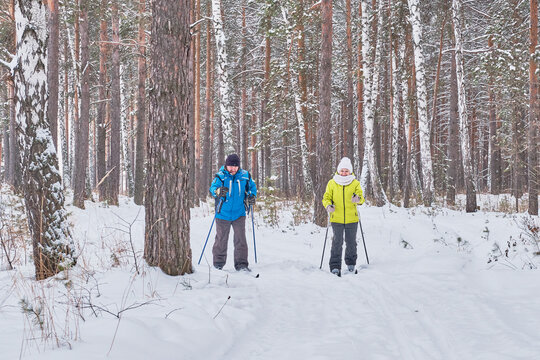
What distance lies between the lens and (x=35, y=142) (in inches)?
187

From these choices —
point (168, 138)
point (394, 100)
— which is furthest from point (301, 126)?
point (168, 138)

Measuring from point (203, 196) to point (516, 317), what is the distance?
20.2 metres

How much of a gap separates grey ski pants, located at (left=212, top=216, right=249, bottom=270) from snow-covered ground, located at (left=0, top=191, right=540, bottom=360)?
18.3 inches

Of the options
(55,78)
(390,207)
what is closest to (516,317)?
(390,207)

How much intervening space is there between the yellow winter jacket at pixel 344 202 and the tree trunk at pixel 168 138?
2.72 metres

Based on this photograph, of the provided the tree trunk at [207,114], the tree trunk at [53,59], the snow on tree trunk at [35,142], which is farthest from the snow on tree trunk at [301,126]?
the snow on tree trunk at [35,142]

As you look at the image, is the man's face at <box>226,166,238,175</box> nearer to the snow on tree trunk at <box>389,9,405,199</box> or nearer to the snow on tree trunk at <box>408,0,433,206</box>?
the snow on tree trunk at <box>408,0,433,206</box>

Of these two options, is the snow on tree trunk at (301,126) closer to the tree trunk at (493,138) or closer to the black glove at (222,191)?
the tree trunk at (493,138)

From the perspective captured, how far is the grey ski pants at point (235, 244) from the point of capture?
623 centimetres

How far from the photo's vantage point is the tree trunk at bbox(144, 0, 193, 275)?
15.7ft

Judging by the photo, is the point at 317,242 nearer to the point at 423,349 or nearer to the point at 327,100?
the point at 327,100

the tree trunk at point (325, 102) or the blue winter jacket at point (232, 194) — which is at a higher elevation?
the tree trunk at point (325, 102)

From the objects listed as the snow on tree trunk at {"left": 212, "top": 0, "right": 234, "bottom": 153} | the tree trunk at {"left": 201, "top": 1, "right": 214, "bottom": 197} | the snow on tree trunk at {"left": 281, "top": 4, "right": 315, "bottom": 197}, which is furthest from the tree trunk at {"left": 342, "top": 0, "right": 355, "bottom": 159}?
the tree trunk at {"left": 201, "top": 1, "right": 214, "bottom": 197}

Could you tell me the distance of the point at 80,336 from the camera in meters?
2.78
